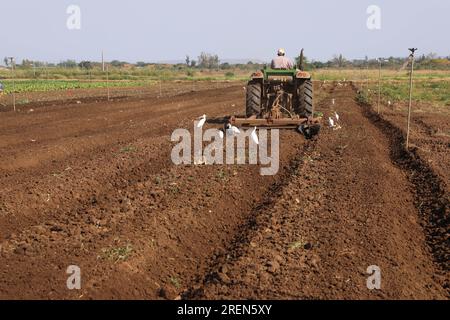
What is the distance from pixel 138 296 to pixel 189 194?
3044 millimetres

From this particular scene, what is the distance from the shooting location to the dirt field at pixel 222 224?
4.77 meters

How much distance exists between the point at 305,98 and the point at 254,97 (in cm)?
122

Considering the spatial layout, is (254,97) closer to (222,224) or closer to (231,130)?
(231,130)

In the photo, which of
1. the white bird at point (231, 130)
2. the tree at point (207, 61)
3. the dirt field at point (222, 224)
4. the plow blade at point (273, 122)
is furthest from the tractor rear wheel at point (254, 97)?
the tree at point (207, 61)

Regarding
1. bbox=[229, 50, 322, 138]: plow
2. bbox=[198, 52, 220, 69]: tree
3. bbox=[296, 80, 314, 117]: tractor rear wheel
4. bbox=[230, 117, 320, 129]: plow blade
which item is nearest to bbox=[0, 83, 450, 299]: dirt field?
bbox=[230, 117, 320, 129]: plow blade

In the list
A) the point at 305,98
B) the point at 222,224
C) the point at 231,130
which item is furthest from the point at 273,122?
the point at 222,224

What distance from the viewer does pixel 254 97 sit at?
12.9m

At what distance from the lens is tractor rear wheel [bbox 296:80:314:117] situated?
41.8ft
